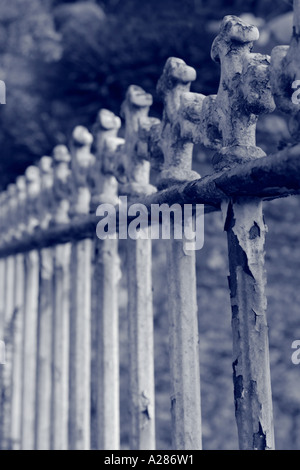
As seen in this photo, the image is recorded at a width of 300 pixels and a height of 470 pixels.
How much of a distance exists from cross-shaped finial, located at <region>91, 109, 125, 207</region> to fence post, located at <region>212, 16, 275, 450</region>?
0.85 meters

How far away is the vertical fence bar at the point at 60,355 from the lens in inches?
92.6

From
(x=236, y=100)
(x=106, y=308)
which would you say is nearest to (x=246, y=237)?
(x=236, y=100)

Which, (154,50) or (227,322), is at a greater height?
(154,50)

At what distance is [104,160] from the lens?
2080 millimetres

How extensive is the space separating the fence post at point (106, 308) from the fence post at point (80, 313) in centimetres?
18

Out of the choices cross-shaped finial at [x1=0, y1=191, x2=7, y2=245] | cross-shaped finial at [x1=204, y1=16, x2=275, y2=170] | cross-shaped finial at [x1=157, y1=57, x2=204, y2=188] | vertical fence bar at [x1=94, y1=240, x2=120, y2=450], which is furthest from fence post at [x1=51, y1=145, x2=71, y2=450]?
cross-shaped finial at [x1=204, y1=16, x2=275, y2=170]

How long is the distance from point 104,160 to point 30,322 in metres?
1.09

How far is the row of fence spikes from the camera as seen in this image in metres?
1.15

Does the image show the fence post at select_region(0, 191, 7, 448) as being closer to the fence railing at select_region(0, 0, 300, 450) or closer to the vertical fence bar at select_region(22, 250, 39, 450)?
the fence railing at select_region(0, 0, 300, 450)

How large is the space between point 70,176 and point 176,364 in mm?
1200

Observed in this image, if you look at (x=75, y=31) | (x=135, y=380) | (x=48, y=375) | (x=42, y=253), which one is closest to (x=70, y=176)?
(x=42, y=253)

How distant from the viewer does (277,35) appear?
14.4ft

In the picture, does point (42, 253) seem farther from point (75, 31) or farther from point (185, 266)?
point (75, 31)

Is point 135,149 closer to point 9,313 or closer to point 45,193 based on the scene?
point 45,193
